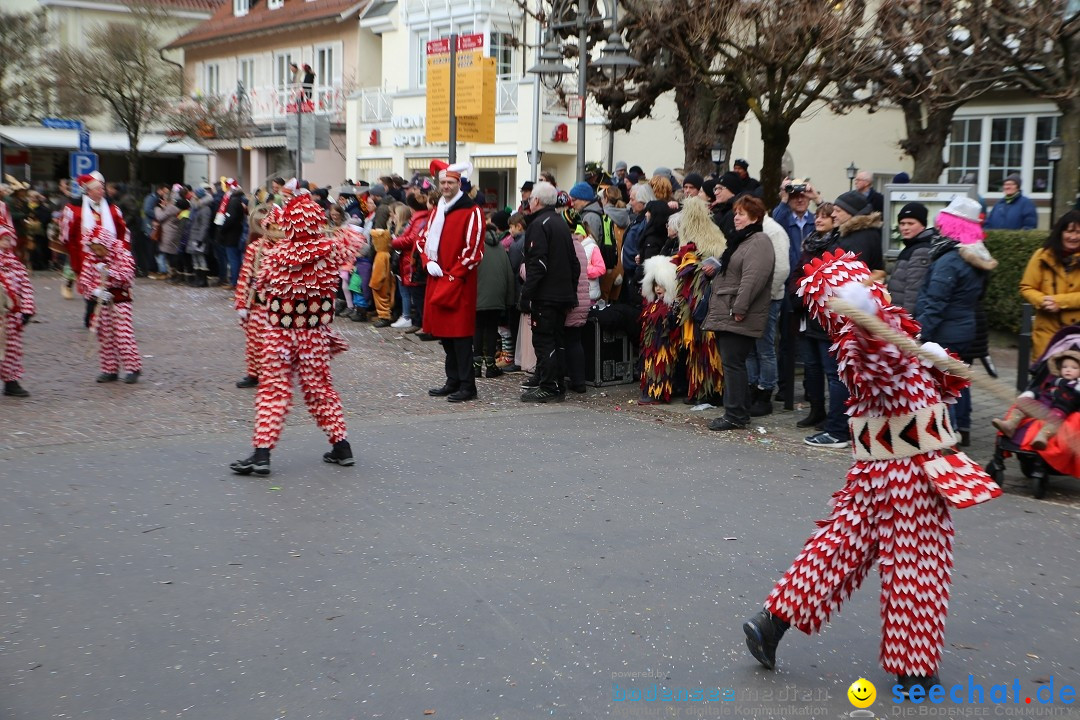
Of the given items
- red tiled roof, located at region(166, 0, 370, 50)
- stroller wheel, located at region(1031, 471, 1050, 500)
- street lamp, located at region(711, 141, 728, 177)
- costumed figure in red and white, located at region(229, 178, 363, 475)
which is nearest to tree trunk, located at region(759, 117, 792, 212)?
street lamp, located at region(711, 141, 728, 177)

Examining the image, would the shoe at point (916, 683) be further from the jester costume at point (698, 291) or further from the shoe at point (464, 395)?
the shoe at point (464, 395)

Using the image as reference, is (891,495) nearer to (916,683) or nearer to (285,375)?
(916,683)

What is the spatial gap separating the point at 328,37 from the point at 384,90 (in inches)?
188

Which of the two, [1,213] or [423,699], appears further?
[1,213]

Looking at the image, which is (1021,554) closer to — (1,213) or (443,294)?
(443,294)

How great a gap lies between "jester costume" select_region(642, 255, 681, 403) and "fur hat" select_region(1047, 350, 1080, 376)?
12.4 feet

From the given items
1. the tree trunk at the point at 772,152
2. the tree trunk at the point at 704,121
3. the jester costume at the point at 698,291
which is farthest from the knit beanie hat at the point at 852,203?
the tree trunk at the point at 704,121

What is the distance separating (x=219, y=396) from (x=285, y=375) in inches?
147

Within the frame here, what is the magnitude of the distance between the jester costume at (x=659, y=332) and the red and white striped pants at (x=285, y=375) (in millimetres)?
3849

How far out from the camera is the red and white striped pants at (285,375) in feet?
25.3

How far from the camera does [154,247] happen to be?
24750mm

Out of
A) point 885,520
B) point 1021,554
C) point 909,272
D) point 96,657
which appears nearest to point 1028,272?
point 909,272

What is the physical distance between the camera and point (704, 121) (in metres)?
16.8

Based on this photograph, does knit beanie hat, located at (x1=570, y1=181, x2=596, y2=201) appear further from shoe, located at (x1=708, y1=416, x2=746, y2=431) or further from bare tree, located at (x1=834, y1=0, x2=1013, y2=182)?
bare tree, located at (x1=834, y1=0, x2=1013, y2=182)
